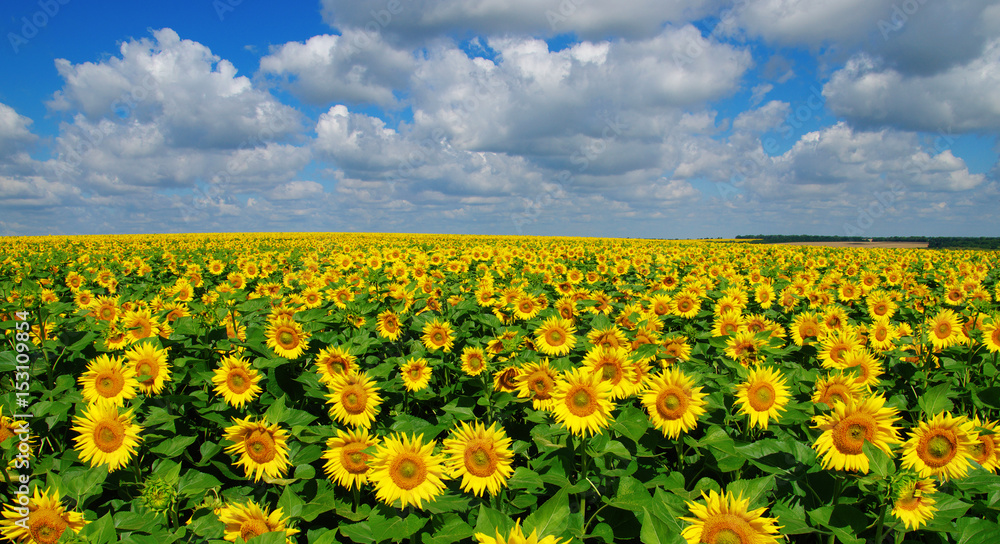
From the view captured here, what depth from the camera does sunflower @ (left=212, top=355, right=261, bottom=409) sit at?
3.58m

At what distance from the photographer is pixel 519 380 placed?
3428 mm

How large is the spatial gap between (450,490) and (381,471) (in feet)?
1.38

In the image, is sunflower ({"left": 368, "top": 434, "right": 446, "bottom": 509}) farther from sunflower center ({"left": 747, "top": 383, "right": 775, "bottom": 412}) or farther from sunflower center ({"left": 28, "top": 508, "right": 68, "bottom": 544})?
sunflower center ({"left": 747, "top": 383, "right": 775, "bottom": 412})

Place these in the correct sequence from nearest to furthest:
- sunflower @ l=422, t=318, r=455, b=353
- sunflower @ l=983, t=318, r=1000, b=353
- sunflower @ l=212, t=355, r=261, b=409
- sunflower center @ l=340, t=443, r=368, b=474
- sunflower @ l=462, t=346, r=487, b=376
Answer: sunflower center @ l=340, t=443, r=368, b=474 → sunflower @ l=212, t=355, r=261, b=409 → sunflower @ l=462, t=346, r=487, b=376 → sunflower @ l=983, t=318, r=1000, b=353 → sunflower @ l=422, t=318, r=455, b=353

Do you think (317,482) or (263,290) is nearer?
(317,482)

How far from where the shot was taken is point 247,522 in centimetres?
225

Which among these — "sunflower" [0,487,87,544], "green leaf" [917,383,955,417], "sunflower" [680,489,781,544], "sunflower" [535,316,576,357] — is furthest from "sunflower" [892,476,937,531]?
"sunflower" [0,487,87,544]

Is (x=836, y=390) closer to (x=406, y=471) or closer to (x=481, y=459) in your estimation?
(x=481, y=459)

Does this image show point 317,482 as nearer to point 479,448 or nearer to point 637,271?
point 479,448

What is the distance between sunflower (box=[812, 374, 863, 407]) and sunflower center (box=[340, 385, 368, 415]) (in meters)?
3.27

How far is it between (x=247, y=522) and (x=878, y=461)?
3.23 meters

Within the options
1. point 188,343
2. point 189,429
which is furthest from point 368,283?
point 189,429

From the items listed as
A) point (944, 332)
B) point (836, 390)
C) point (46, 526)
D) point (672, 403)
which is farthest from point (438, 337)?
point (944, 332)

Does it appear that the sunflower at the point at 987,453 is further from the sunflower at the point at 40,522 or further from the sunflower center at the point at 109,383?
the sunflower center at the point at 109,383
